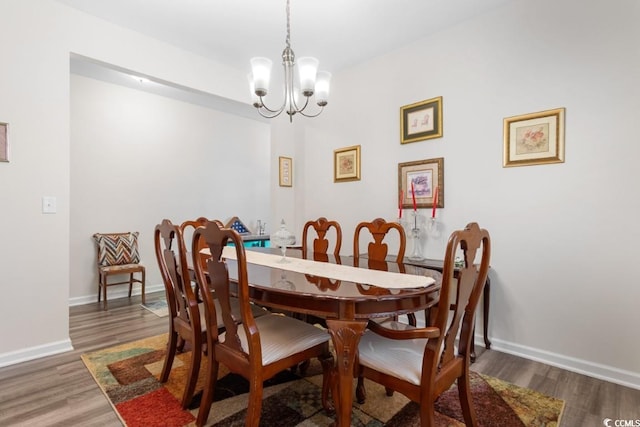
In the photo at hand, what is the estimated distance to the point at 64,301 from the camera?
2506 millimetres

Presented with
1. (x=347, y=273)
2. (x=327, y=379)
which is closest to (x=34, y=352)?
(x=327, y=379)

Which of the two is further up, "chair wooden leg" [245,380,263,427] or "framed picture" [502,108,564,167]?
"framed picture" [502,108,564,167]

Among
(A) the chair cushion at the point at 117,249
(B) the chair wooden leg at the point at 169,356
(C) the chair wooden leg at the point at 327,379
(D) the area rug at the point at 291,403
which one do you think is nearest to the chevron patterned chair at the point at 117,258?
(A) the chair cushion at the point at 117,249

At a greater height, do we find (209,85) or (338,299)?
(209,85)

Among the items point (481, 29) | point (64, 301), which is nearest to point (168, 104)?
point (64, 301)

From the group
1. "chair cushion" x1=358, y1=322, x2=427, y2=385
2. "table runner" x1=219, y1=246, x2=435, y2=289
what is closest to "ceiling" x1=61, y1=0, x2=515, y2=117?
"table runner" x1=219, y1=246, x2=435, y2=289

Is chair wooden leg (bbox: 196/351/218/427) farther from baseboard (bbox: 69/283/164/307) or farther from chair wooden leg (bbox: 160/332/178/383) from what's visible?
baseboard (bbox: 69/283/164/307)

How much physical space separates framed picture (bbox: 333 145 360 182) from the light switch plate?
8.38ft

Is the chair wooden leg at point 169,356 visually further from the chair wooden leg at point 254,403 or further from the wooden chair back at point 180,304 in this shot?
the chair wooden leg at point 254,403

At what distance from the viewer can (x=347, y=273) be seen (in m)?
1.79

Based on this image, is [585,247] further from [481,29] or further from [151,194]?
[151,194]

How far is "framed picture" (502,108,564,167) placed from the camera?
224cm

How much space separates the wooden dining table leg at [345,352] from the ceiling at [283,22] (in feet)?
7.66

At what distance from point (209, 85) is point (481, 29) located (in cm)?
262
